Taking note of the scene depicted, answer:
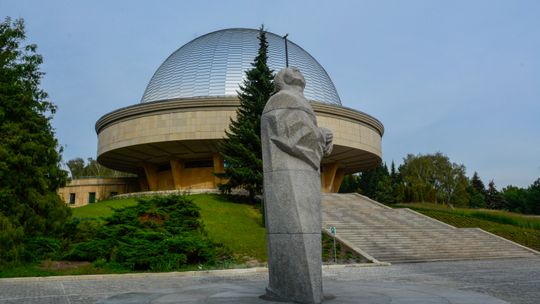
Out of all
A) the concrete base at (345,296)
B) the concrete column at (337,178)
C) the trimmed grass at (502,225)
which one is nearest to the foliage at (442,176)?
the concrete column at (337,178)

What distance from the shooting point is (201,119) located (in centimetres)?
3391

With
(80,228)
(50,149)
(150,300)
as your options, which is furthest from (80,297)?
(80,228)

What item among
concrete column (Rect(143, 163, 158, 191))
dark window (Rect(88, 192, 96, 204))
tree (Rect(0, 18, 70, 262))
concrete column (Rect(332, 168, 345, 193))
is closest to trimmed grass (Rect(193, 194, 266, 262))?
tree (Rect(0, 18, 70, 262))

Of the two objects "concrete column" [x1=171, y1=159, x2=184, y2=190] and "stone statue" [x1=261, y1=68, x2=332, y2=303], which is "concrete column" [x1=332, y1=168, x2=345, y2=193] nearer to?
"concrete column" [x1=171, y1=159, x2=184, y2=190]

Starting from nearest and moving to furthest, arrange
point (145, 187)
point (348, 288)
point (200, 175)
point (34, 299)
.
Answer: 1. point (348, 288)
2. point (34, 299)
3. point (200, 175)
4. point (145, 187)

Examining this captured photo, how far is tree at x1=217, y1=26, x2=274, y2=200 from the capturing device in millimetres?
27000

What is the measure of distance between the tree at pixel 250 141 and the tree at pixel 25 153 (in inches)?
488

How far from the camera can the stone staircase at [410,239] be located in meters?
18.5

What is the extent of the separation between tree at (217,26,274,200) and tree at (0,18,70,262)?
12.4m

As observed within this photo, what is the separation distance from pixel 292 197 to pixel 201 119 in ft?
94.5

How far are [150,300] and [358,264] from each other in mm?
10851

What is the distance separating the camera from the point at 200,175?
Answer: 130 feet

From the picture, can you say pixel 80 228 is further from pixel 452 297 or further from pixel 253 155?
pixel 452 297

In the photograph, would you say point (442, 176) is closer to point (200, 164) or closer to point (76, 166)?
point (200, 164)
